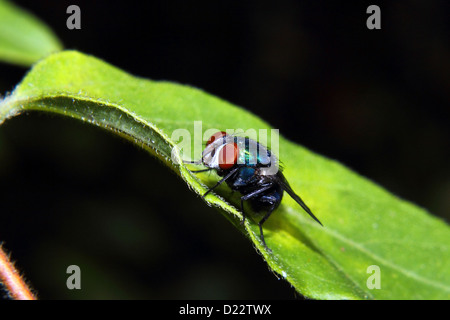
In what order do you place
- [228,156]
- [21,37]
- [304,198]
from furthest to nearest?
[21,37]
[304,198]
[228,156]

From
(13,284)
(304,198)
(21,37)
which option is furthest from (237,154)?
(21,37)

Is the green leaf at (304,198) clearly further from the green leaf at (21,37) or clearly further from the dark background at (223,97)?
the dark background at (223,97)

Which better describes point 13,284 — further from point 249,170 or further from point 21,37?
point 21,37

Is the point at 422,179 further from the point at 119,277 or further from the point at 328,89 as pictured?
the point at 119,277

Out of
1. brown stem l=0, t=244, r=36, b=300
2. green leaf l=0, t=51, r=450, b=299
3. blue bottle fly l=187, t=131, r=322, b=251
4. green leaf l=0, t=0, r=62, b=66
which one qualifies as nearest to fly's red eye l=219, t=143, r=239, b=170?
blue bottle fly l=187, t=131, r=322, b=251

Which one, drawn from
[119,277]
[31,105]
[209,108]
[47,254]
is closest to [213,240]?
[119,277]

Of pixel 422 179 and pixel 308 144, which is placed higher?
pixel 308 144

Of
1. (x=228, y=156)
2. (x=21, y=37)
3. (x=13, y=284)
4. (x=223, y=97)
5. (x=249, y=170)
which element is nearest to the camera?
(x=13, y=284)

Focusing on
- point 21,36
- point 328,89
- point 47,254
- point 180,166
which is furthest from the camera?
point 328,89
